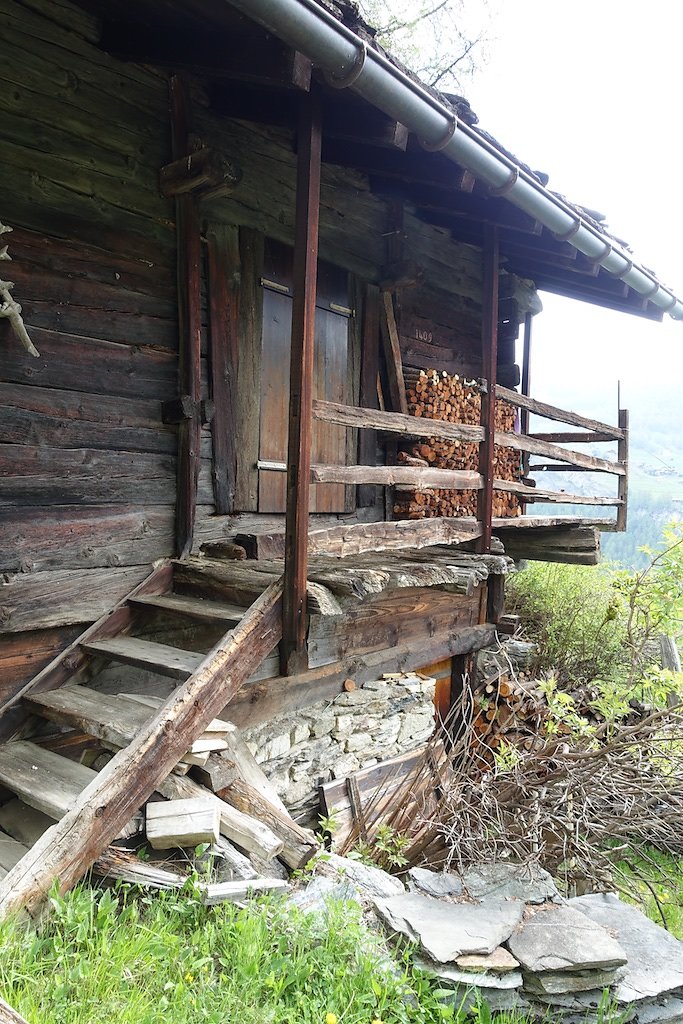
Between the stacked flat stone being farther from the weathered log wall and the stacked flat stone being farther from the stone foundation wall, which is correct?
the weathered log wall

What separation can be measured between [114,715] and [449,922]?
5.85 feet

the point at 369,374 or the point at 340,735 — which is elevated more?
the point at 369,374

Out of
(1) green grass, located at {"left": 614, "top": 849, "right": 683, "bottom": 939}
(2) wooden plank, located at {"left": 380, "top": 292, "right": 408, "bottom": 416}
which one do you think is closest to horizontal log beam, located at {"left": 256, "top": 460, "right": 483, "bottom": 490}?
(2) wooden plank, located at {"left": 380, "top": 292, "right": 408, "bottom": 416}

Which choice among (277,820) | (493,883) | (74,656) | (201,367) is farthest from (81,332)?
(493,883)

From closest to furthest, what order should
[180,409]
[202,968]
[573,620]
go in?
[202,968] → [180,409] → [573,620]

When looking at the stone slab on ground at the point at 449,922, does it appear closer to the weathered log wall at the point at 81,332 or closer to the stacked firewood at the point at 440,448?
the weathered log wall at the point at 81,332

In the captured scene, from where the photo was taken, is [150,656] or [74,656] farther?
[74,656]

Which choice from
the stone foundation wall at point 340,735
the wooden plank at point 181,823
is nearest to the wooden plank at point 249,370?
the stone foundation wall at point 340,735

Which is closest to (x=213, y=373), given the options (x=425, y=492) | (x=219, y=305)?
(x=219, y=305)

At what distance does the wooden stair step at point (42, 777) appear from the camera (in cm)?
254

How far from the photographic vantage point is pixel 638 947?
3.34 m

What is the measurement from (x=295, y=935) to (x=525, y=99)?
1898 inches

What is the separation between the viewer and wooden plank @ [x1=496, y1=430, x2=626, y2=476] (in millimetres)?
5230

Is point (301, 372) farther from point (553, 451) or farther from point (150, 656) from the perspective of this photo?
point (553, 451)
